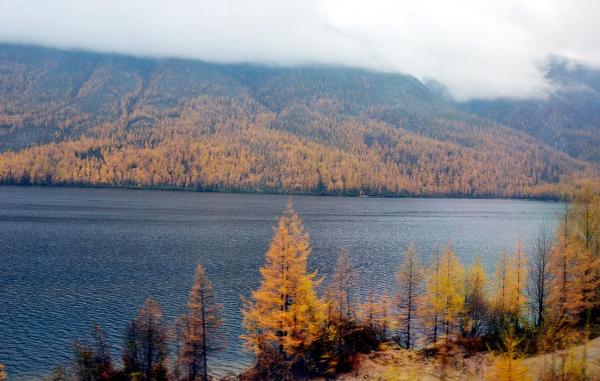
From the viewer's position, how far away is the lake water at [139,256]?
47719 mm

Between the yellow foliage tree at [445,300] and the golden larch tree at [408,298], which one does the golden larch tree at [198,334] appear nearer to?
the golden larch tree at [408,298]

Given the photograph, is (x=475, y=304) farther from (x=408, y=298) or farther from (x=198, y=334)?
(x=198, y=334)

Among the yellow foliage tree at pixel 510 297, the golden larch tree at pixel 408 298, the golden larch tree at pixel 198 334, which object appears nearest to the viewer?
the golden larch tree at pixel 198 334

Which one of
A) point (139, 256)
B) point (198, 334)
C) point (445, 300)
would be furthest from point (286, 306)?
point (139, 256)

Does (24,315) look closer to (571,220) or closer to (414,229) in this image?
(571,220)

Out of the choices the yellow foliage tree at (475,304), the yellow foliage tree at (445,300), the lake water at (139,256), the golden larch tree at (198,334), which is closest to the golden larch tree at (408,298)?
the yellow foliage tree at (445,300)

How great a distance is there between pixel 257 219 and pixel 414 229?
4723 cm

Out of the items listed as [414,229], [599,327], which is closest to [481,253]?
[414,229]

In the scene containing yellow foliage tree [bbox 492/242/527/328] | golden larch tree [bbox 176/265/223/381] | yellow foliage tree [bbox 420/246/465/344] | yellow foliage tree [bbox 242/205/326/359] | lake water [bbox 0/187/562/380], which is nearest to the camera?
golden larch tree [bbox 176/265/223/381]

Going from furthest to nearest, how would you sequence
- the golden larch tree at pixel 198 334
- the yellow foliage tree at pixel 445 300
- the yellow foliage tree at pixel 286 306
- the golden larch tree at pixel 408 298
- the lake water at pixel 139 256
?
the lake water at pixel 139 256 < the golden larch tree at pixel 408 298 < the yellow foliage tree at pixel 445 300 < the yellow foliage tree at pixel 286 306 < the golden larch tree at pixel 198 334

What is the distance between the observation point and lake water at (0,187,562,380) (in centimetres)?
4772

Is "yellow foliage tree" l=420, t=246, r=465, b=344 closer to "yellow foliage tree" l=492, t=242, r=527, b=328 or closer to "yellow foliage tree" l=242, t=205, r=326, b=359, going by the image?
"yellow foliage tree" l=492, t=242, r=527, b=328

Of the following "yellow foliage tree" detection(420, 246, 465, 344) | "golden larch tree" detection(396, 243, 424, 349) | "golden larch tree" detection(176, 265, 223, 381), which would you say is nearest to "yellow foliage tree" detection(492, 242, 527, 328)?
"yellow foliage tree" detection(420, 246, 465, 344)

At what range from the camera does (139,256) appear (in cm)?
8562
